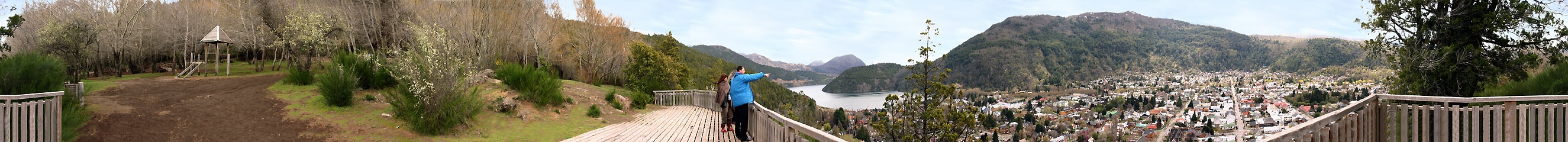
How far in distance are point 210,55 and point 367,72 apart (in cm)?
1947

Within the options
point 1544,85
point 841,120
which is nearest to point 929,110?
point 1544,85

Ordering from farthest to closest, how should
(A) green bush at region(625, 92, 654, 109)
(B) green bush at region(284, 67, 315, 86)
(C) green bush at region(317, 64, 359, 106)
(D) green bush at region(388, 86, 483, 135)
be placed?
(A) green bush at region(625, 92, 654, 109) < (B) green bush at region(284, 67, 315, 86) < (C) green bush at region(317, 64, 359, 106) < (D) green bush at region(388, 86, 483, 135)

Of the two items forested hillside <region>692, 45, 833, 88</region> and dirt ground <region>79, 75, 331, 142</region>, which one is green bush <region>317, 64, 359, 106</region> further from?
forested hillside <region>692, 45, 833, 88</region>

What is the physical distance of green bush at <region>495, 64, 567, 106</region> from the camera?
38.2 ft

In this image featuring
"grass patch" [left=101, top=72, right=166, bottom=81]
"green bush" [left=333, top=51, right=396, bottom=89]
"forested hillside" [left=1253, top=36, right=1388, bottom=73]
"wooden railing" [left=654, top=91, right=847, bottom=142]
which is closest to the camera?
"wooden railing" [left=654, top=91, right=847, bottom=142]

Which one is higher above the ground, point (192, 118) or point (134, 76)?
point (134, 76)

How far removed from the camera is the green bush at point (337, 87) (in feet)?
32.6

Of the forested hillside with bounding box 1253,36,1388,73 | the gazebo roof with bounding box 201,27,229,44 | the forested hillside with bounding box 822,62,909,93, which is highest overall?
the forested hillside with bounding box 1253,36,1388,73

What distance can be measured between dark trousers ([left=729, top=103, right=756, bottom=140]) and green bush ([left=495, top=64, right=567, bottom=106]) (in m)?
5.88

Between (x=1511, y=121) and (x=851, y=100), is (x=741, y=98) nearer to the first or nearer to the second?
(x=1511, y=121)

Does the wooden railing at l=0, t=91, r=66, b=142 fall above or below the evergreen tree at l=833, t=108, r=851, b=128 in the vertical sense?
above

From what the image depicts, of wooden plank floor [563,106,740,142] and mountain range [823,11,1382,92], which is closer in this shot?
wooden plank floor [563,106,740,142]

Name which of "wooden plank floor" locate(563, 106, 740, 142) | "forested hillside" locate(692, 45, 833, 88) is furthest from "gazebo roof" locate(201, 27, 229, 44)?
"forested hillside" locate(692, 45, 833, 88)

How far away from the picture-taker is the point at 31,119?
527 centimetres
